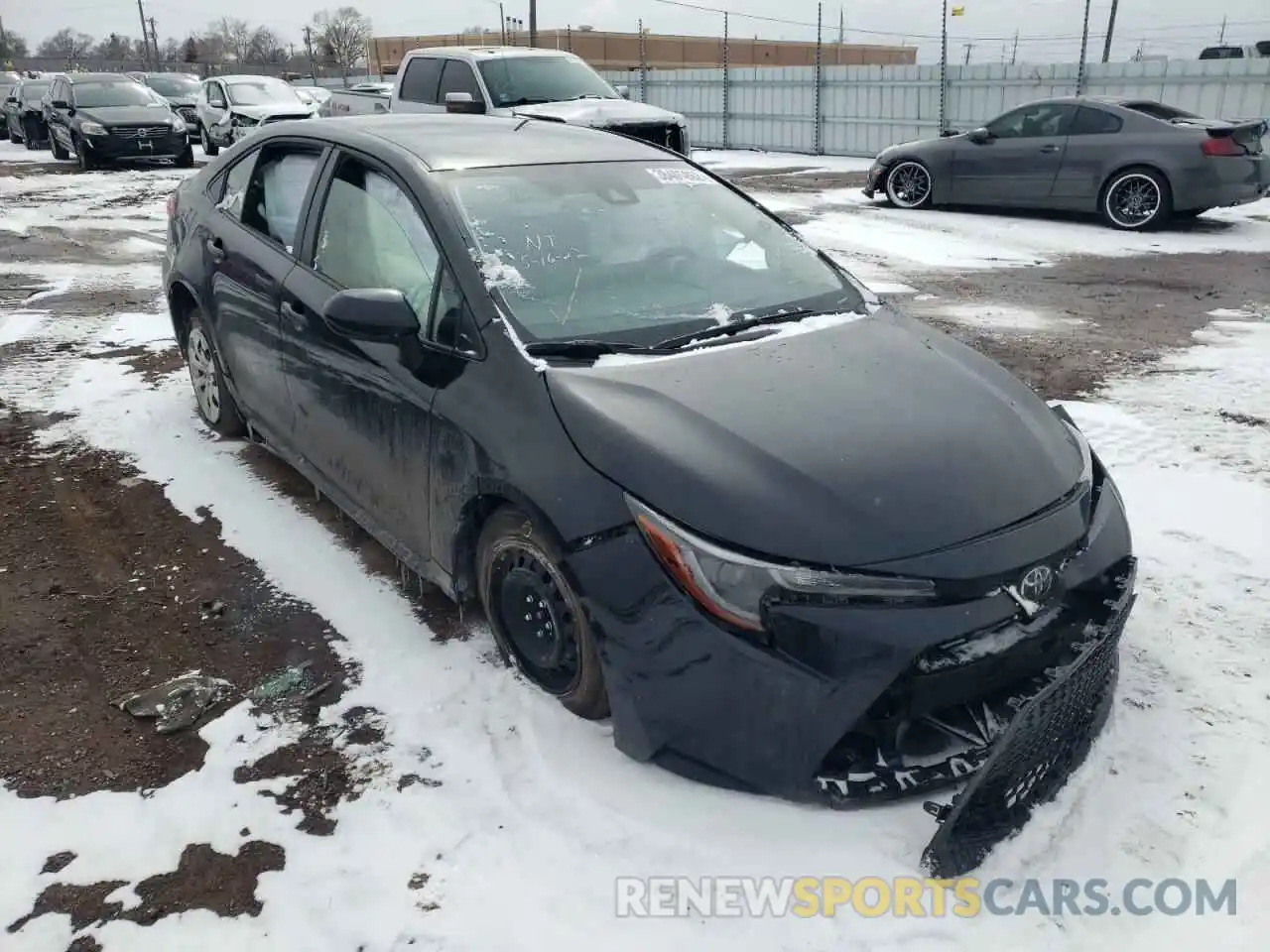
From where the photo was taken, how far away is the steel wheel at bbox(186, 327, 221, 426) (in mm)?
4910

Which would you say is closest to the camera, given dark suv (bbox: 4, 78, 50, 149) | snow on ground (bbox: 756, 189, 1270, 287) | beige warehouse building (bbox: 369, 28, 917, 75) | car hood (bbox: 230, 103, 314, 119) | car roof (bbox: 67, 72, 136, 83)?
snow on ground (bbox: 756, 189, 1270, 287)

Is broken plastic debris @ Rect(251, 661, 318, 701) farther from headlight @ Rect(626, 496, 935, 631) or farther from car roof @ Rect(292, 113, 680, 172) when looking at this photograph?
car roof @ Rect(292, 113, 680, 172)

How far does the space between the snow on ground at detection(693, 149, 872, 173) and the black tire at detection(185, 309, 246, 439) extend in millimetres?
14348

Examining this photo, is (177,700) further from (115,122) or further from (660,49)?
(660,49)

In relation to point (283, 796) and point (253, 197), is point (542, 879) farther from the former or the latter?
point (253, 197)

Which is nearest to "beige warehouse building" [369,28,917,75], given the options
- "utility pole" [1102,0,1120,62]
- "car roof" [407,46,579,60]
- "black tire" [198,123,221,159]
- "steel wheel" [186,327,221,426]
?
"utility pole" [1102,0,1120,62]

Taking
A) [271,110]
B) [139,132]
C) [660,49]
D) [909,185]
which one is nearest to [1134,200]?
[909,185]

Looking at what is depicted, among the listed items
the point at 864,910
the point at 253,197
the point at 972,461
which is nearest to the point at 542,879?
the point at 864,910

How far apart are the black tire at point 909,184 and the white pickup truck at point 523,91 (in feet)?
9.18

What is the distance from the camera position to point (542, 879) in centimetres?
233

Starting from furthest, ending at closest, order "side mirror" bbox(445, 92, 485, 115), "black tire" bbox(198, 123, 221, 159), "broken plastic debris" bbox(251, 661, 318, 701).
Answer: "black tire" bbox(198, 123, 221, 159)
"side mirror" bbox(445, 92, 485, 115)
"broken plastic debris" bbox(251, 661, 318, 701)

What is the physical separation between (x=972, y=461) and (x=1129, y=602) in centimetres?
61

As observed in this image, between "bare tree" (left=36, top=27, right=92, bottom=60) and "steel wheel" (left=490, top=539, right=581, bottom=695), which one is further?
"bare tree" (left=36, top=27, right=92, bottom=60)

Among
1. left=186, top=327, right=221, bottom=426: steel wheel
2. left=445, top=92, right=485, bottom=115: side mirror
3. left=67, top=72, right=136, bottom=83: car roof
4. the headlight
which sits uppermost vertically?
left=67, top=72, right=136, bottom=83: car roof
